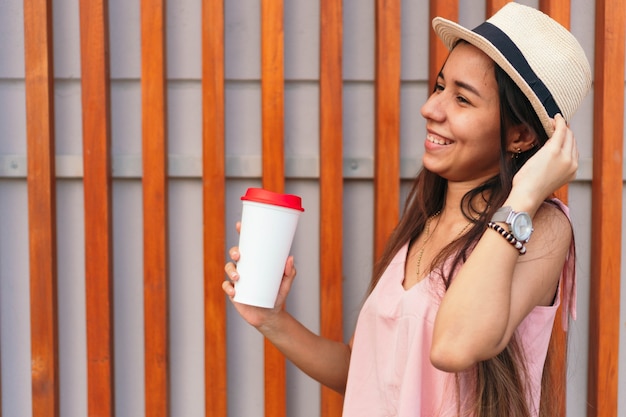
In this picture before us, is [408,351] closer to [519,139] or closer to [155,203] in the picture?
[519,139]

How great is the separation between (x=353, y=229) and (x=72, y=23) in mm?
994

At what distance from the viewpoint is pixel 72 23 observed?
6.59 ft

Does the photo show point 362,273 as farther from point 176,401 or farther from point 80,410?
point 80,410

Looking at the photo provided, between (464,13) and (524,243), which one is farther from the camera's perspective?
(464,13)

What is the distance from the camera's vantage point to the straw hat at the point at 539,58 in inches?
50.1

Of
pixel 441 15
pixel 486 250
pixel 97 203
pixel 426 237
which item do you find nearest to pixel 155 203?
pixel 97 203

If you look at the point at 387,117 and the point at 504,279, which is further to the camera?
the point at 387,117

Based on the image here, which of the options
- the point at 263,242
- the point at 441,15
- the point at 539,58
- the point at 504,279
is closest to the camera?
the point at 504,279

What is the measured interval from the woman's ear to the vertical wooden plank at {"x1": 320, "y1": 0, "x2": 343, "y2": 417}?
2.03ft

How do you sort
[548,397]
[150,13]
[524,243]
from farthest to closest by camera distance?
[150,13] → [548,397] → [524,243]

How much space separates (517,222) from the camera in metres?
1.18

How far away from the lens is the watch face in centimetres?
117

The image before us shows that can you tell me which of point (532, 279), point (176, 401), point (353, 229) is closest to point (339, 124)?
point (353, 229)

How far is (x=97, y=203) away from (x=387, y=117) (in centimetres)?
82
